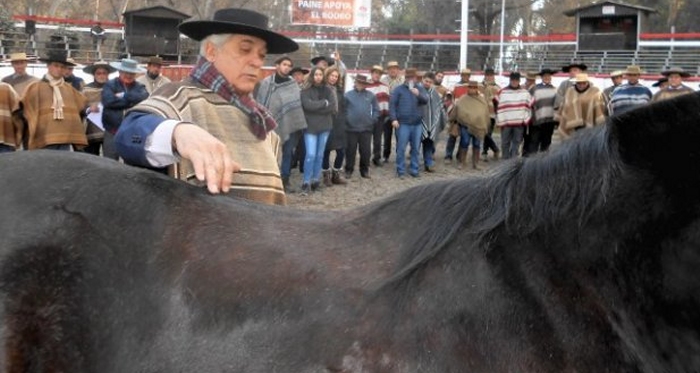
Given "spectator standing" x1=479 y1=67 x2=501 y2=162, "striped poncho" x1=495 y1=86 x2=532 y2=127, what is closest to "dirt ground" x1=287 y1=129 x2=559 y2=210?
"spectator standing" x1=479 y1=67 x2=501 y2=162

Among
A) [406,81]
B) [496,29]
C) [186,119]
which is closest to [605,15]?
[496,29]

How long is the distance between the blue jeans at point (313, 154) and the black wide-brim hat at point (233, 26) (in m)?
8.47

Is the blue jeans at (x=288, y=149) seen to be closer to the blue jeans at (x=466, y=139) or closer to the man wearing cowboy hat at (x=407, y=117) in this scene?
the man wearing cowboy hat at (x=407, y=117)

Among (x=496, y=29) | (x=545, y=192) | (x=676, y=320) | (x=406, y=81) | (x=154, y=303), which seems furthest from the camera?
(x=496, y=29)

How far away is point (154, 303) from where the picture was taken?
1783 mm

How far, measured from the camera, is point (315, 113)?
1143 centimetres

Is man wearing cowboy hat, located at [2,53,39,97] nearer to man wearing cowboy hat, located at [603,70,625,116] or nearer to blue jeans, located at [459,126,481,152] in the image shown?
blue jeans, located at [459,126,481,152]

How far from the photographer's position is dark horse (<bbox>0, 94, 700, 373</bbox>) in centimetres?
151

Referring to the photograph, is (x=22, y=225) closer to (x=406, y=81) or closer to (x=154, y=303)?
(x=154, y=303)

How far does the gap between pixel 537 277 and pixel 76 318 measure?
1064 millimetres

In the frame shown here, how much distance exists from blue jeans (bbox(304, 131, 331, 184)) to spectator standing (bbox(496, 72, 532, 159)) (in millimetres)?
3793

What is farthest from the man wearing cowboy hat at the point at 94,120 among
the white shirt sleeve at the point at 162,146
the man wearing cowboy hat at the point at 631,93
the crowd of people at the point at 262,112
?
the white shirt sleeve at the point at 162,146

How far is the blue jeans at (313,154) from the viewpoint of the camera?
11461 mm

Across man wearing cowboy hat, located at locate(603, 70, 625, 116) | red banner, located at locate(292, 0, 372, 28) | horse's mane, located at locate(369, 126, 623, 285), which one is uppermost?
red banner, located at locate(292, 0, 372, 28)
